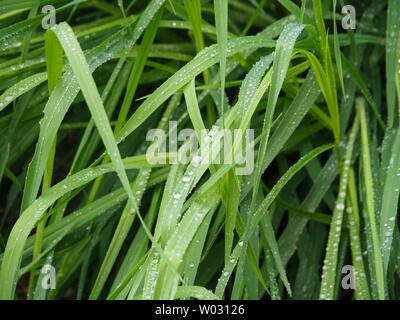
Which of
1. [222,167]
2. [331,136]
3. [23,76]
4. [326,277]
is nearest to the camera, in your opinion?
[222,167]

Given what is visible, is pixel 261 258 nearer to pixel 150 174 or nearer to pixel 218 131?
pixel 150 174

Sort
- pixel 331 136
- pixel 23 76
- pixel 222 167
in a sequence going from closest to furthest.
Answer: pixel 222 167
pixel 23 76
pixel 331 136

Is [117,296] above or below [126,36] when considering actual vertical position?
below


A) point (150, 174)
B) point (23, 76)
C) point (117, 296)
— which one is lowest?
point (117, 296)

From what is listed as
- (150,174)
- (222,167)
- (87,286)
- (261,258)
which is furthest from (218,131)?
(87,286)

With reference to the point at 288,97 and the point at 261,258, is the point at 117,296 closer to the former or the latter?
the point at 261,258

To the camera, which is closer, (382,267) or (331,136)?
(382,267)
